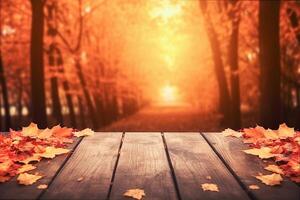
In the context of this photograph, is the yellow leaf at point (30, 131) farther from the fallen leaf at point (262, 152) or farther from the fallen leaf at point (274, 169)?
the fallen leaf at point (274, 169)

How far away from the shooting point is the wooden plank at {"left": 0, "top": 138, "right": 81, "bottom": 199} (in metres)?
3.06

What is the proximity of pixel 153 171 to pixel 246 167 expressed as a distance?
753 mm

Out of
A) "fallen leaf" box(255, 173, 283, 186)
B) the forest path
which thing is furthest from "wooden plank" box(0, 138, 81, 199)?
the forest path

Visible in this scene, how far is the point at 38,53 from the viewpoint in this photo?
13.9 m

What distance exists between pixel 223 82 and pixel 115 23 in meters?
13.7

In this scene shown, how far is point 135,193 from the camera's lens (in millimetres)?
3105

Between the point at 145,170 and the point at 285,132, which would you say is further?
the point at 285,132

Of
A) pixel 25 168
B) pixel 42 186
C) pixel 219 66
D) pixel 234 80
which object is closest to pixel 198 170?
pixel 42 186

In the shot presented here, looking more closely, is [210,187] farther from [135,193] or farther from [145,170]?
[145,170]

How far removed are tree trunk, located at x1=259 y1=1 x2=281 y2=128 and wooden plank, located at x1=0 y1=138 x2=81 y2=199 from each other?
6.90 meters

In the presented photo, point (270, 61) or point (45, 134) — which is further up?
point (270, 61)

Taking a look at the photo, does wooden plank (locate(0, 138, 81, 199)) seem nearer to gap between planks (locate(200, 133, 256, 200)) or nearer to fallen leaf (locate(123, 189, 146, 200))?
fallen leaf (locate(123, 189, 146, 200))

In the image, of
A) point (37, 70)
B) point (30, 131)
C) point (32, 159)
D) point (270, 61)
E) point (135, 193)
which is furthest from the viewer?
point (37, 70)

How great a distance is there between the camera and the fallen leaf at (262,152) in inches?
163
